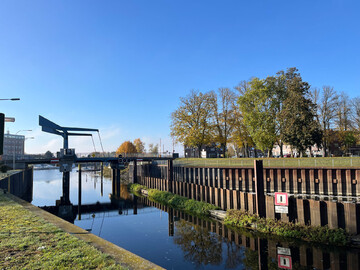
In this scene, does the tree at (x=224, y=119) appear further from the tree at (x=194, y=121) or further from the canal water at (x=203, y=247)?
the canal water at (x=203, y=247)

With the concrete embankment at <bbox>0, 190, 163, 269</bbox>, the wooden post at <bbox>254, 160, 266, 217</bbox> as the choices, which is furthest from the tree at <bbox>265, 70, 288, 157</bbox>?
the concrete embankment at <bbox>0, 190, 163, 269</bbox>

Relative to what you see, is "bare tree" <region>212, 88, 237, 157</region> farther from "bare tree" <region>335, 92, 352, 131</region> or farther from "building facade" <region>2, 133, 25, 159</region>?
"building facade" <region>2, 133, 25, 159</region>

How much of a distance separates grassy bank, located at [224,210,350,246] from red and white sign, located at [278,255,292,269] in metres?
2.98

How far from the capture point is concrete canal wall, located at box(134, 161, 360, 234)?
1631 centimetres

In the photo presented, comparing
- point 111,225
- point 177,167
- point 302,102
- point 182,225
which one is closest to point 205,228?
point 182,225

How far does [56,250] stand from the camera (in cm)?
861

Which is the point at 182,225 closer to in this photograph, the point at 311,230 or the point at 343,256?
the point at 311,230

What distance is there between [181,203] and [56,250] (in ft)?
72.4

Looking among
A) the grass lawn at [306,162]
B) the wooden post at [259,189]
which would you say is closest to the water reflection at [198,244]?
the wooden post at [259,189]

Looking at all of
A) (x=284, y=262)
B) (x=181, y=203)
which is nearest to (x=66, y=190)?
(x=181, y=203)

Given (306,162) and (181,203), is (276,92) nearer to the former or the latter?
(306,162)

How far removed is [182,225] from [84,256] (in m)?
15.2

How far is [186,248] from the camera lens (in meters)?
16.8

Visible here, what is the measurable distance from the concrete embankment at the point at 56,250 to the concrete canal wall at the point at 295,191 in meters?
13.8
